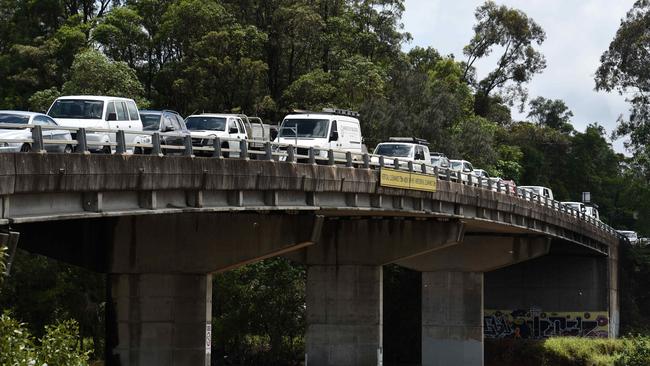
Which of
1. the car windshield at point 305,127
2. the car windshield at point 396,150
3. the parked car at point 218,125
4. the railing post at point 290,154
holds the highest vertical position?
the car windshield at point 396,150

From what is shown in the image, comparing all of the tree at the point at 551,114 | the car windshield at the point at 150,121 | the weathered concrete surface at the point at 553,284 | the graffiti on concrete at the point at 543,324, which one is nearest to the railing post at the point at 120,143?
the car windshield at the point at 150,121

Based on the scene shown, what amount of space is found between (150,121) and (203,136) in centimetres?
207

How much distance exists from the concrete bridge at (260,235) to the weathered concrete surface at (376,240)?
54 mm

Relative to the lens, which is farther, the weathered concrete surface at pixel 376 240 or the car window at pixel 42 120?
the weathered concrete surface at pixel 376 240

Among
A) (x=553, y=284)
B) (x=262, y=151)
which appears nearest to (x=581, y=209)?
(x=553, y=284)

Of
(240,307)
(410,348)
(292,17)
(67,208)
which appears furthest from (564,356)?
(67,208)

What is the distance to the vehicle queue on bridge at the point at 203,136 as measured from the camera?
2839cm

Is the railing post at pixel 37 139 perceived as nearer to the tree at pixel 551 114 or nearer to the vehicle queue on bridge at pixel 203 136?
the vehicle queue on bridge at pixel 203 136

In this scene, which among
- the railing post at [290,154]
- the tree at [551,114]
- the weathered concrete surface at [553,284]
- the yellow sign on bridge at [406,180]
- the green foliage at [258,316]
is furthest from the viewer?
the tree at [551,114]

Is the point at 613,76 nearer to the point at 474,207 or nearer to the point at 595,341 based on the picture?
the point at 595,341

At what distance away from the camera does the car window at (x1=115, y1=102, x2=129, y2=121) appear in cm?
3512

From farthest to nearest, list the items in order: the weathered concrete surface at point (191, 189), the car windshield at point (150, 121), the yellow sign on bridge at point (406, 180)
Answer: the yellow sign on bridge at point (406, 180) → the car windshield at point (150, 121) → the weathered concrete surface at point (191, 189)

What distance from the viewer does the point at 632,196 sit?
105688mm

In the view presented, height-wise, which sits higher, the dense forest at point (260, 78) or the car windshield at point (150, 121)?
the dense forest at point (260, 78)
